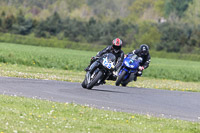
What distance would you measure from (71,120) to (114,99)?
15.5 feet

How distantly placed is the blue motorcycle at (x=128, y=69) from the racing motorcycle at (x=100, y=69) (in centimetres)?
325

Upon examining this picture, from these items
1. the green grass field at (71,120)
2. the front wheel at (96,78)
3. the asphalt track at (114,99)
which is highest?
the front wheel at (96,78)

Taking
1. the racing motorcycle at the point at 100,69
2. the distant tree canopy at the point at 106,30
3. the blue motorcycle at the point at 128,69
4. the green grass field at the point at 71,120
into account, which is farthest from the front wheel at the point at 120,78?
the distant tree canopy at the point at 106,30

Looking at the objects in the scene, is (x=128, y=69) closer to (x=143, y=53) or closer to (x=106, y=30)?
(x=143, y=53)

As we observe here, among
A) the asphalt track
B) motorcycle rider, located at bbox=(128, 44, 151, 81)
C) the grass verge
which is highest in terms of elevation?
motorcycle rider, located at bbox=(128, 44, 151, 81)

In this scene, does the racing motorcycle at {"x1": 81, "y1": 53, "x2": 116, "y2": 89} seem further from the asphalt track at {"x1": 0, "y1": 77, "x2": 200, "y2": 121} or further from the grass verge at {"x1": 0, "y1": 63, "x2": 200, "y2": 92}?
the grass verge at {"x1": 0, "y1": 63, "x2": 200, "y2": 92}

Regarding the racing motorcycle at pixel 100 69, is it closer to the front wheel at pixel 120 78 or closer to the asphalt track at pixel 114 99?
the asphalt track at pixel 114 99

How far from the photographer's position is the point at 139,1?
181 m

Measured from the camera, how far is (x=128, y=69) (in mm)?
20109

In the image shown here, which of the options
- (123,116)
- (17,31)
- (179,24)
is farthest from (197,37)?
(123,116)

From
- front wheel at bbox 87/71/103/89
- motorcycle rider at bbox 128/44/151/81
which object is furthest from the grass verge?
front wheel at bbox 87/71/103/89

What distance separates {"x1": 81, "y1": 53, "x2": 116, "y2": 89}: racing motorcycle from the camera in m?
16.3

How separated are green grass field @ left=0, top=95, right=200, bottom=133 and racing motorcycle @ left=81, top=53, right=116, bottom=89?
13.6ft

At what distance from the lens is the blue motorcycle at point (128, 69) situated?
19906 mm
